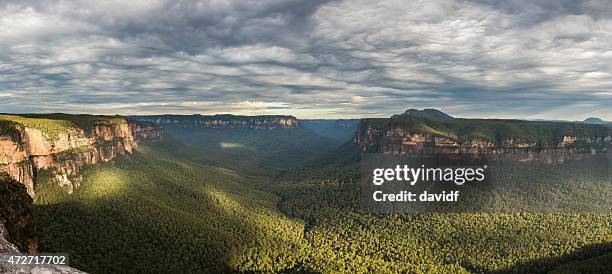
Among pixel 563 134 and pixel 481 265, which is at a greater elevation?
pixel 563 134

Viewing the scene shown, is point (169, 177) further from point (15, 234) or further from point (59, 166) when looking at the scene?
point (15, 234)

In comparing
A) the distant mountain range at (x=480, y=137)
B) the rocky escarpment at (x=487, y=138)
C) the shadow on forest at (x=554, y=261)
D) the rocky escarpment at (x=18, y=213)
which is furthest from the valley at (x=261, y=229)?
the rocky escarpment at (x=18, y=213)

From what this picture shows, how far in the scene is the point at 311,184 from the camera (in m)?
137

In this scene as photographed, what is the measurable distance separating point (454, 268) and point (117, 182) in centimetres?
8777

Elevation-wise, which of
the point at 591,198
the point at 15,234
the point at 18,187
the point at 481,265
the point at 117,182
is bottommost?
the point at 481,265

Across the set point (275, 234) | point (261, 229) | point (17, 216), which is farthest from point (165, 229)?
point (17, 216)

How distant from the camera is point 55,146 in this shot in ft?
287

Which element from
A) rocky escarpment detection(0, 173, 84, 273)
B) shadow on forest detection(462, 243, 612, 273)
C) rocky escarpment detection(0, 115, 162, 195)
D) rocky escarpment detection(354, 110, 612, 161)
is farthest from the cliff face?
rocky escarpment detection(0, 173, 84, 273)

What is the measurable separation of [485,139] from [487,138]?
173 cm

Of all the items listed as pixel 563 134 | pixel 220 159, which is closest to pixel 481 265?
pixel 563 134

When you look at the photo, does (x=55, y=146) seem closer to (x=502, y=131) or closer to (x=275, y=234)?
(x=275, y=234)

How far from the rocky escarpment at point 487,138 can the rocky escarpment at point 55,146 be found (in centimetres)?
11099

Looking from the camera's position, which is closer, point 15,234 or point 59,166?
point 15,234

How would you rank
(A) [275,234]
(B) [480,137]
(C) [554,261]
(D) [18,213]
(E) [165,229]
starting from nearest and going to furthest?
(D) [18,213] → (E) [165,229] → (C) [554,261] → (A) [275,234] → (B) [480,137]
